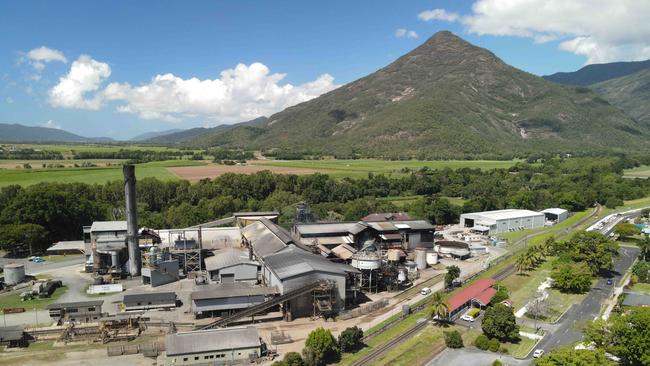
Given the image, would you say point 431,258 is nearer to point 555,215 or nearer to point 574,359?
point 574,359

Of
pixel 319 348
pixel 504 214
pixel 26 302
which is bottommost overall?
pixel 319 348

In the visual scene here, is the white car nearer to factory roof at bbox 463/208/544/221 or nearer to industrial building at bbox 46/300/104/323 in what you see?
industrial building at bbox 46/300/104/323

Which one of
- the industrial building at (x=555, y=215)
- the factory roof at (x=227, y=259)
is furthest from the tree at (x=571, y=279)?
the industrial building at (x=555, y=215)

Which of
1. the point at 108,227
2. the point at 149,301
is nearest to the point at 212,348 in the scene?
the point at 149,301

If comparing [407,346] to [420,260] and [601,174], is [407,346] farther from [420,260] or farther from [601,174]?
[601,174]

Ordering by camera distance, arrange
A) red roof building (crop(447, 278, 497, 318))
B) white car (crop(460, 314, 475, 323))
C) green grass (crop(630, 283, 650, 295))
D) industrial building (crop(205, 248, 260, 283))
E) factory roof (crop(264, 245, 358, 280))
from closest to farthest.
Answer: white car (crop(460, 314, 475, 323)) < factory roof (crop(264, 245, 358, 280)) < red roof building (crop(447, 278, 497, 318)) < green grass (crop(630, 283, 650, 295)) < industrial building (crop(205, 248, 260, 283))

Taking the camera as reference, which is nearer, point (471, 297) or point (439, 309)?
point (439, 309)

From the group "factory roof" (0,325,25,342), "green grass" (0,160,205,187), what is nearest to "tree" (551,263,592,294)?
"factory roof" (0,325,25,342)
